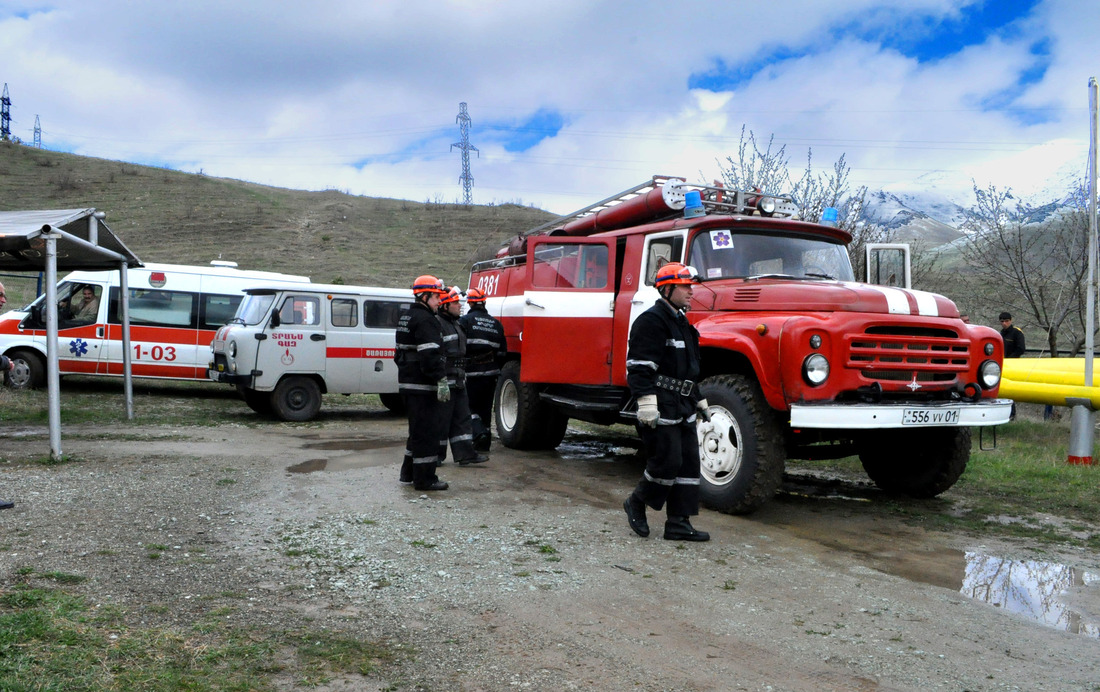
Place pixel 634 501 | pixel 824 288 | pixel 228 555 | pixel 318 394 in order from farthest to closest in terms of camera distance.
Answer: pixel 318 394, pixel 824 288, pixel 634 501, pixel 228 555

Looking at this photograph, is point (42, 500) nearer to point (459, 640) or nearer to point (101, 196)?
point (459, 640)

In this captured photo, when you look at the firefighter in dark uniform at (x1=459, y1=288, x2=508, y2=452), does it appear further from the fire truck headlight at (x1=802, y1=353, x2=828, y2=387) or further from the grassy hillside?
the grassy hillside

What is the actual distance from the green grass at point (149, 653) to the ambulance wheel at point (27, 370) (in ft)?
41.6

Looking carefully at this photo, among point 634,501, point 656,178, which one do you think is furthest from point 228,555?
point 656,178

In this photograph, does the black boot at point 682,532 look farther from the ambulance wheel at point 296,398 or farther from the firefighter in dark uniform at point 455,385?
the ambulance wheel at point 296,398

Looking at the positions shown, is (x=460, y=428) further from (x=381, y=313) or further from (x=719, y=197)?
(x=381, y=313)

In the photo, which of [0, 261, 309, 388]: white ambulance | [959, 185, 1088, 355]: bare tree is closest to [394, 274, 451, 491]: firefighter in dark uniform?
[0, 261, 309, 388]: white ambulance

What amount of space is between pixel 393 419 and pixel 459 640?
33.9ft

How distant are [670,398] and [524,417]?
4.41 metres

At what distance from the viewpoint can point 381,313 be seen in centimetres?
1386

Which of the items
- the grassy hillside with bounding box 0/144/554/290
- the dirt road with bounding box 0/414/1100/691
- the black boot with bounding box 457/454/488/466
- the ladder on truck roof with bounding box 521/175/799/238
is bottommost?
the dirt road with bounding box 0/414/1100/691

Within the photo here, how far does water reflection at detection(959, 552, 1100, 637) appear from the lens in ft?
15.7

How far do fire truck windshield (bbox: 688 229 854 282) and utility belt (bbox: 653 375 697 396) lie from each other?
1.99 meters

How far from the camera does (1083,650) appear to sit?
14.0ft
